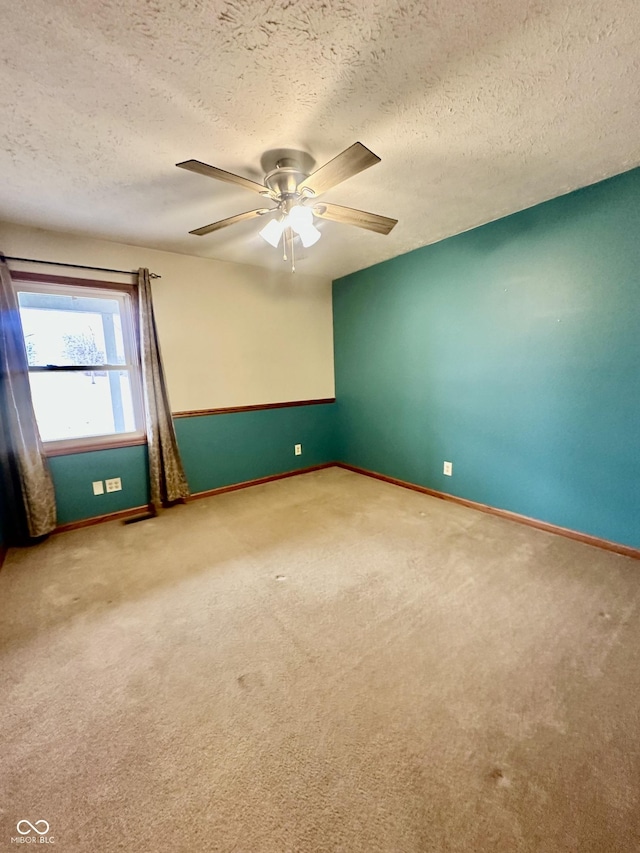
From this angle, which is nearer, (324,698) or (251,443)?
(324,698)

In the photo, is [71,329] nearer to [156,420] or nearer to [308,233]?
[156,420]

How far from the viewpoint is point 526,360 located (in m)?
Result: 2.56

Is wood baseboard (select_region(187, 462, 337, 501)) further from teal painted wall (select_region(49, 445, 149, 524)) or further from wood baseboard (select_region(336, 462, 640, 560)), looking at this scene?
wood baseboard (select_region(336, 462, 640, 560))

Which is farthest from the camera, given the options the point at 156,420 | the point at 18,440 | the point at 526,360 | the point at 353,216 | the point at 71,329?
the point at 156,420

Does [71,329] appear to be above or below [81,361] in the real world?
above

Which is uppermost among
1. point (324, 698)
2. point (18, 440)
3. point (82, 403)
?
point (82, 403)

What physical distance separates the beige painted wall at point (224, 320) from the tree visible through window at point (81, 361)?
220 mm

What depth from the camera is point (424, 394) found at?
331 centimetres

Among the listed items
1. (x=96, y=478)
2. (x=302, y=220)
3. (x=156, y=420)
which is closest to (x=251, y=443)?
(x=156, y=420)

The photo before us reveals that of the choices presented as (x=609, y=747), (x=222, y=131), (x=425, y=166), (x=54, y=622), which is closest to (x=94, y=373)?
(x=54, y=622)

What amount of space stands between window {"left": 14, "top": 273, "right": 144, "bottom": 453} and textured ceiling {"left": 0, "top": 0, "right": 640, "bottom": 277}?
627 millimetres

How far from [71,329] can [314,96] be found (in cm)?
246

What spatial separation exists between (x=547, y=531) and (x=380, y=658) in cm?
177

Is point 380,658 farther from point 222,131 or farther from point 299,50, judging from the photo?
point 222,131
